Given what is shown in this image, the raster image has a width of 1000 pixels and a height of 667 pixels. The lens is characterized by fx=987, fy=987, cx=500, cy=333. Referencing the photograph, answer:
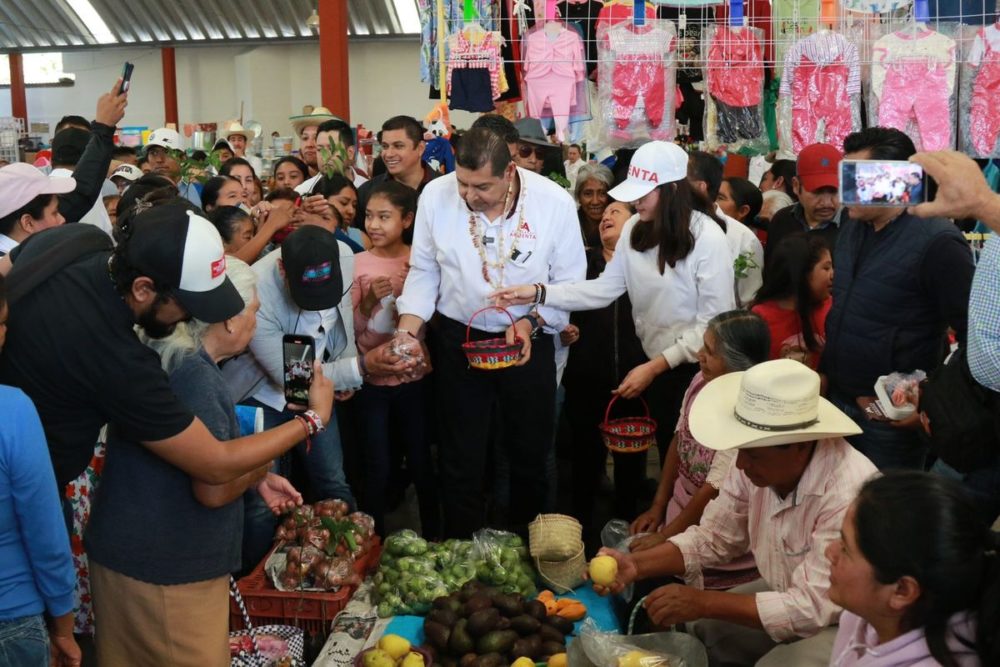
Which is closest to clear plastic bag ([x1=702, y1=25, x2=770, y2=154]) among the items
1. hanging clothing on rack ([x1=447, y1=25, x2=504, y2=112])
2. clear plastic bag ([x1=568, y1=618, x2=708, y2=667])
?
hanging clothing on rack ([x1=447, y1=25, x2=504, y2=112])

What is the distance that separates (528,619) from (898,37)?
143 inches

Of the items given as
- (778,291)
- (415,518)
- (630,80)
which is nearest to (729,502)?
(778,291)

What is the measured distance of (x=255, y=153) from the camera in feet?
42.7

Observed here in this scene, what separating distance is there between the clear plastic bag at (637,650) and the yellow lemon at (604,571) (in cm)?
15

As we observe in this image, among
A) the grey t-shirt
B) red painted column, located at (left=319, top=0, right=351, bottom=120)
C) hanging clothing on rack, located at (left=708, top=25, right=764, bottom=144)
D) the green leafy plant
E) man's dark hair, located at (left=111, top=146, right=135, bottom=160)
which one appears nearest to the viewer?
the grey t-shirt

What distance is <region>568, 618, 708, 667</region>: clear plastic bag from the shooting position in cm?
263

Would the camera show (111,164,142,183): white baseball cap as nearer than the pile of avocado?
No

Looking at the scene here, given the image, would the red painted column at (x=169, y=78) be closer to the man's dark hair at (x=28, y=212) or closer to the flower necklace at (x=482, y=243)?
the man's dark hair at (x=28, y=212)

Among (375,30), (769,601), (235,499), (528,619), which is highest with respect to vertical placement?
(375,30)

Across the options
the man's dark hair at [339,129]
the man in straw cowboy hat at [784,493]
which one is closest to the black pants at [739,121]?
the man's dark hair at [339,129]

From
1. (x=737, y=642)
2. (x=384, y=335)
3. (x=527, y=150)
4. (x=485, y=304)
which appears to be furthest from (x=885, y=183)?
(x=527, y=150)

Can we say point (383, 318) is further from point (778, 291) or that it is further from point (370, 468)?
point (778, 291)

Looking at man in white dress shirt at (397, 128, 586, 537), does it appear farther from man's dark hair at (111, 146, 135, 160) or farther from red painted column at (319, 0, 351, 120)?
red painted column at (319, 0, 351, 120)

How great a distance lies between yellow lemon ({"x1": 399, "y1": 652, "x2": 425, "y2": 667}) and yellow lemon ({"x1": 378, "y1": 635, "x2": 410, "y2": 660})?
3 cm
